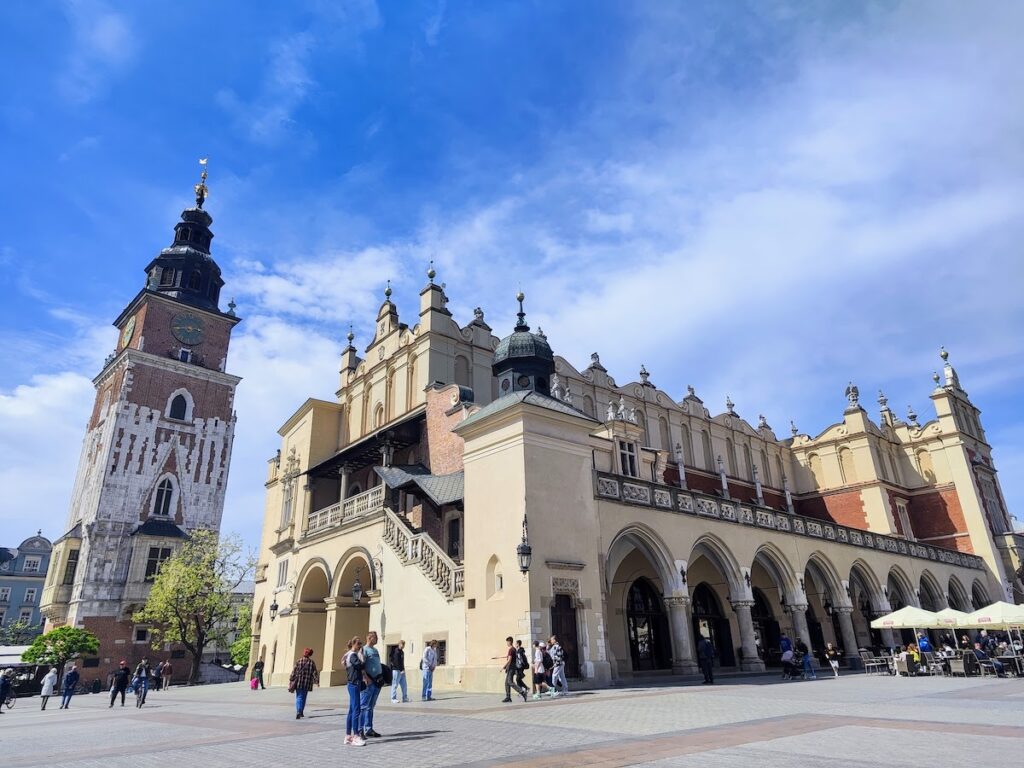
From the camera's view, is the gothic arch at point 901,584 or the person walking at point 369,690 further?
the gothic arch at point 901,584

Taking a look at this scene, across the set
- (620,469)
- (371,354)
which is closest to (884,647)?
(620,469)

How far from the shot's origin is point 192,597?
45562 mm

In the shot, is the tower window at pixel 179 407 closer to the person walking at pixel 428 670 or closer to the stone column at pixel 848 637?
the person walking at pixel 428 670

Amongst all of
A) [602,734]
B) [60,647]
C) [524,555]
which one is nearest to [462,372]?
[524,555]

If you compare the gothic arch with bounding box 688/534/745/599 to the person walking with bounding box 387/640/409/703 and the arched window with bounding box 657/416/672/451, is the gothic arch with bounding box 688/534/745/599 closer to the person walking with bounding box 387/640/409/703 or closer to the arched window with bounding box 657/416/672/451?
the person walking with bounding box 387/640/409/703

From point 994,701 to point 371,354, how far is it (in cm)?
2933

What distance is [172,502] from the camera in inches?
2079

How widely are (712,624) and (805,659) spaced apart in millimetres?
6277

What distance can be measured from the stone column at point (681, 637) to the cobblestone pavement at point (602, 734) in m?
6.42

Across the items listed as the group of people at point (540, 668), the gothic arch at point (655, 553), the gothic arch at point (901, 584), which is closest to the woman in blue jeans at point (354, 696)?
the group of people at point (540, 668)

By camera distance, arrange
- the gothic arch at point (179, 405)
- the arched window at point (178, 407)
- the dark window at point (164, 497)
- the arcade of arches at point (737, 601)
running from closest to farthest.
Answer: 1. the arcade of arches at point (737, 601)
2. the dark window at point (164, 497)
3. the gothic arch at point (179, 405)
4. the arched window at point (178, 407)

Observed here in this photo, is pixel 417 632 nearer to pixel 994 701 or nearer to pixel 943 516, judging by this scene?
pixel 994 701

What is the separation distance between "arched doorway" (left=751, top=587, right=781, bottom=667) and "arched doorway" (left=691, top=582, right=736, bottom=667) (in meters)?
2.47

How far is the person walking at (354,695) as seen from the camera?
9047 mm
